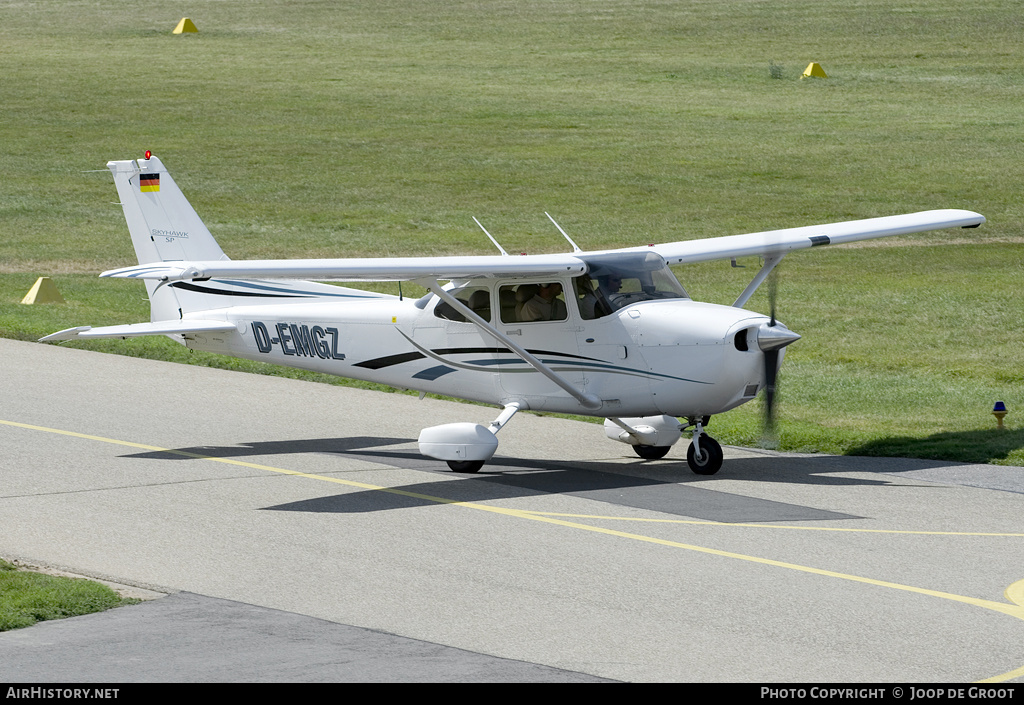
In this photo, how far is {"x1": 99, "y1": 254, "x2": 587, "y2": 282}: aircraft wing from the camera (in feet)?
40.7

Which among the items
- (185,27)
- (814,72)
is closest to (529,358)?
(814,72)

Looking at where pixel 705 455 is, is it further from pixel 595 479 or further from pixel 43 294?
pixel 43 294

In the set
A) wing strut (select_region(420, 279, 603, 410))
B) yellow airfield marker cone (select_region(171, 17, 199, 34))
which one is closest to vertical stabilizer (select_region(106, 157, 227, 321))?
wing strut (select_region(420, 279, 603, 410))

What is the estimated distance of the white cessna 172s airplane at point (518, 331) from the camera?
43.6ft

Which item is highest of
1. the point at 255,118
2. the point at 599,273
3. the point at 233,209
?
the point at 255,118

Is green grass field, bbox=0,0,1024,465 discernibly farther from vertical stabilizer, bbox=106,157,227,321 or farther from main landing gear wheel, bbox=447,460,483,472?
vertical stabilizer, bbox=106,157,227,321

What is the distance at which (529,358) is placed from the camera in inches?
555

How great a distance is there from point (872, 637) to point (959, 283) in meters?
20.1

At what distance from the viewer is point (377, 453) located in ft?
49.2

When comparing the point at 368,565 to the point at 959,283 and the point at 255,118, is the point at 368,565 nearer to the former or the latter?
the point at 959,283

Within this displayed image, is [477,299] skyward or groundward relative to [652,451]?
skyward

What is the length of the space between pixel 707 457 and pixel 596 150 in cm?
2938

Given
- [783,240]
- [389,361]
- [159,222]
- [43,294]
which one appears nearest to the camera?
[389,361]

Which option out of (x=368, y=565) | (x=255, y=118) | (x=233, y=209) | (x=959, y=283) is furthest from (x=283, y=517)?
(x=255, y=118)
